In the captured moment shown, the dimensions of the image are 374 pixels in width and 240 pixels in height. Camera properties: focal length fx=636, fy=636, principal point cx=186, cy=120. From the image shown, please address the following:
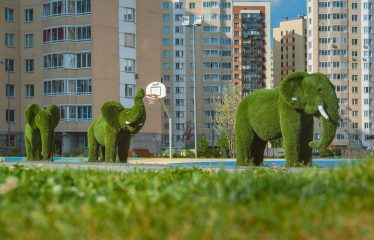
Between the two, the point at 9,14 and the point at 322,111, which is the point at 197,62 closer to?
the point at 9,14

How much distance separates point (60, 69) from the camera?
64.0m

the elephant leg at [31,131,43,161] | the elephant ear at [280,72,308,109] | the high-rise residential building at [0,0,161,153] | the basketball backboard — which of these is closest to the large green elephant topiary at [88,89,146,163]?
the elephant leg at [31,131,43,161]

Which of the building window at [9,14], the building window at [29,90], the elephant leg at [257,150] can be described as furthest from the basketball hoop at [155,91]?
the building window at [9,14]

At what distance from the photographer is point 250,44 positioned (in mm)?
156875

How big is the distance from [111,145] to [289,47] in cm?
13853

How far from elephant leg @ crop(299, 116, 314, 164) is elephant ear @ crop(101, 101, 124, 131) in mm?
8682

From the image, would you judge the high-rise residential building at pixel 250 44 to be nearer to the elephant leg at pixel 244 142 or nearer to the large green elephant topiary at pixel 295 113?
the elephant leg at pixel 244 142

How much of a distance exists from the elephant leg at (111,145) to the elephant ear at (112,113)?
0.91ft

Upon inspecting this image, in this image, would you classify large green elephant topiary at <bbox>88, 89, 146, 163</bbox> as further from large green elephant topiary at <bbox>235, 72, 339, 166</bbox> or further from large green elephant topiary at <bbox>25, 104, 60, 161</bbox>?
large green elephant topiary at <bbox>235, 72, 339, 166</bbox>

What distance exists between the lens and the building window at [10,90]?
222 ft


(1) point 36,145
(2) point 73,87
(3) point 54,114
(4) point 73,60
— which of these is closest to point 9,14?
(4) point 73,60

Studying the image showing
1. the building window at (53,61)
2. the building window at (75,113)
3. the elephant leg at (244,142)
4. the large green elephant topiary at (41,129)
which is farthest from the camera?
the building window at (53,61)

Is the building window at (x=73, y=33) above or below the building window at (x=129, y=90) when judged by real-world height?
above

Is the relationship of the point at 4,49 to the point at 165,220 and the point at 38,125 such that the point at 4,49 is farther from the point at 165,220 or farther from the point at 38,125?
the point at 165,220
